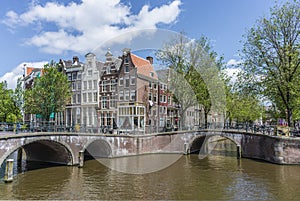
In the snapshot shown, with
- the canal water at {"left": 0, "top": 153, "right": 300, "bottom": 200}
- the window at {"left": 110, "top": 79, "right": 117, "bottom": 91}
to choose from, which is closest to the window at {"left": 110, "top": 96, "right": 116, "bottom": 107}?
the window at {"left": 110, "top": 79, "right": 117, "bottom": 91}

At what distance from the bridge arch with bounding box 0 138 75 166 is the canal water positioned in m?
1.50

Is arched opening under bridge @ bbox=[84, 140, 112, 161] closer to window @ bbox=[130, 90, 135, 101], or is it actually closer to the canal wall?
window @ bbox=[130, 90, 135, 101]

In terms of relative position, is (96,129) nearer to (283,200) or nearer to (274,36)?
(283,200)

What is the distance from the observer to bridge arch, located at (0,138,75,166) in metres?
27.0

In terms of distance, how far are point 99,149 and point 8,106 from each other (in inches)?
856

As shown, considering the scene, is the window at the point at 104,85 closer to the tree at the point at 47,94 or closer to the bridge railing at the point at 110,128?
the tree at the point at 47,94

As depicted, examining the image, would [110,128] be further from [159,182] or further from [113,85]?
[159,182]

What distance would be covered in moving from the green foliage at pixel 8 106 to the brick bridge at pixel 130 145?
507 inches

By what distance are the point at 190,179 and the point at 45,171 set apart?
13771mm

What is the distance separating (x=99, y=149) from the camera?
112 feet

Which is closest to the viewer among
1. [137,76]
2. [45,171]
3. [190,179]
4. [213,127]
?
[190,179]

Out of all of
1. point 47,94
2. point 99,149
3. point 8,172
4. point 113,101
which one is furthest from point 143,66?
point 8,172

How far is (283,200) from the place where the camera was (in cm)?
1594

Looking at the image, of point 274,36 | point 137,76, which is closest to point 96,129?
point 137,76
